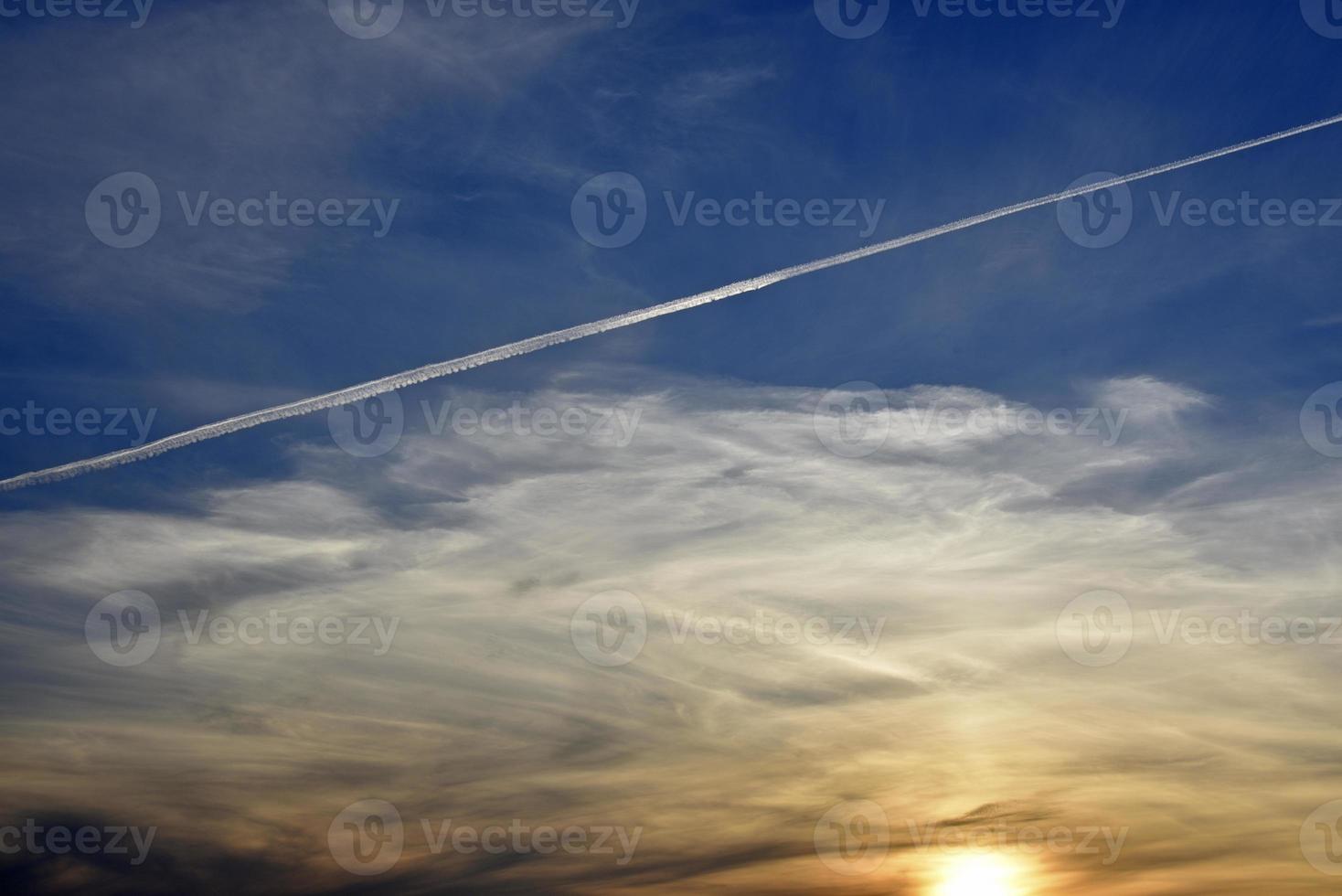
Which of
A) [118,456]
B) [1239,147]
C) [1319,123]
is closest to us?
[1319,123]

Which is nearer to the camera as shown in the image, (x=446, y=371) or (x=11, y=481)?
(x=446, y=371)

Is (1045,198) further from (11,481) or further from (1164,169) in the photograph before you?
(11,481)

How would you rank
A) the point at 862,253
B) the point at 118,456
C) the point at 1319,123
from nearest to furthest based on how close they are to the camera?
the point at 1319,123
the point at 862,253
the point at 118,456

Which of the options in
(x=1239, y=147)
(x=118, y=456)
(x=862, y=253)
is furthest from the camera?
(x=118, y=456)

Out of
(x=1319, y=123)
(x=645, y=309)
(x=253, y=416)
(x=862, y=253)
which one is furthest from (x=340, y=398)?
(x=1319, y=123)

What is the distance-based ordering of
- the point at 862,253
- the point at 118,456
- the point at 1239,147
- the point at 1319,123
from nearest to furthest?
the point at 1319,123, the point at 1239,147, the point at 862,253, the point at 118,456

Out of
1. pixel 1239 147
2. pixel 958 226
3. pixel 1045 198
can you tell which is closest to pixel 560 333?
pixel 958 226

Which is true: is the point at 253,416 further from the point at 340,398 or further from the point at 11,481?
the point at 11,481

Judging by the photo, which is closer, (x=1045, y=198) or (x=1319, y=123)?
(x=1319, y=123)

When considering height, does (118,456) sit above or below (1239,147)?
below
